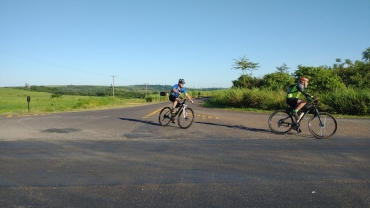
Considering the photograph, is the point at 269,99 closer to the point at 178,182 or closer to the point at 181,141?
the point at 181,141

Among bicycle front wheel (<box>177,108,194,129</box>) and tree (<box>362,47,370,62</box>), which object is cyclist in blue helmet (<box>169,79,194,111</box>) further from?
tree (<box>362,47,370,62</box>)

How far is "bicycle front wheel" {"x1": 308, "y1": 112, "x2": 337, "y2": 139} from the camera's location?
29.9ft

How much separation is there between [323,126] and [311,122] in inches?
14.0

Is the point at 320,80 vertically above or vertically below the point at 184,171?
above

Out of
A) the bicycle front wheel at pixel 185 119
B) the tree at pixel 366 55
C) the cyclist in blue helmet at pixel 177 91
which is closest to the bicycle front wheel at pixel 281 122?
the bicycle front wheel at pixel 185 119

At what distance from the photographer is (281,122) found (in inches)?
392

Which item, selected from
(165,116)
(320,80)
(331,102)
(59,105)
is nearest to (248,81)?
(320,80)

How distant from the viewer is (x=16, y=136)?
365 inches

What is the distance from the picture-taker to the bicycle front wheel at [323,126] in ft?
29.9

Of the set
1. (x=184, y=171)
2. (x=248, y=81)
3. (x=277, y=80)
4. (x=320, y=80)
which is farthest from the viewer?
(x=248, y=81)

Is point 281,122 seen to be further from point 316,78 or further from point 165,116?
point 316,78

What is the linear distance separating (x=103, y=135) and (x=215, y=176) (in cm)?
552

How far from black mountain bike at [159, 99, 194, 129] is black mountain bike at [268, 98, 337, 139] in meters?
3.00

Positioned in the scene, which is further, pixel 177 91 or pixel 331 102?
pixel 331 102
